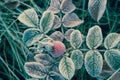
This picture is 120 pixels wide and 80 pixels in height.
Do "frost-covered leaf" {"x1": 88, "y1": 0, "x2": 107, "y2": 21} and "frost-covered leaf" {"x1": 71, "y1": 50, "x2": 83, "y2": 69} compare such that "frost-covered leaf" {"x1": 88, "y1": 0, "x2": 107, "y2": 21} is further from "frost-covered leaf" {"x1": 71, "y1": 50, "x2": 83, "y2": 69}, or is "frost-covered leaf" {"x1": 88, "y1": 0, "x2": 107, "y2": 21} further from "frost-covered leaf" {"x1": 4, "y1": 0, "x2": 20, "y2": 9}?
"frost-covered leaf" {"x1": 4, "y1": 0, "x2": 20, "y2": 9}

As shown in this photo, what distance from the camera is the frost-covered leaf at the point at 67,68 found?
568 mm

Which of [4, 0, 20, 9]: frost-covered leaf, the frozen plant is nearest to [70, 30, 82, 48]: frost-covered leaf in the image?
the frozen plant

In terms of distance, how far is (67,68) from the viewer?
1.89 ft

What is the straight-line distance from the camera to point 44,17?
0.61 meters

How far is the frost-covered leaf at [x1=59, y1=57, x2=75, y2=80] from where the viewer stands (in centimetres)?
57

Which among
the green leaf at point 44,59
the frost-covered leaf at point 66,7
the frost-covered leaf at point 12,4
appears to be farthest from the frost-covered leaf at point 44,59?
the frost-covered leaf at point 12,4

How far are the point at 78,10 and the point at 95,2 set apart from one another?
0.34 m

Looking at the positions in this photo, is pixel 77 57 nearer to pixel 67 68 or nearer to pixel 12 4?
pixel 67 68

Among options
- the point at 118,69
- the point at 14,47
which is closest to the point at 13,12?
the point at 14,47

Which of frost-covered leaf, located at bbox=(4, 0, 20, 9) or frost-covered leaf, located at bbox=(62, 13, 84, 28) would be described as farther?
frost-covered leaf, located at bbox=(4, 0, 20, 9)

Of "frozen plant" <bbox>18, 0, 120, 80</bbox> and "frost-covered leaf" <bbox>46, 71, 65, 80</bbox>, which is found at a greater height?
"frozen plant" <bbox>18, 0, 120, 80</bbox>

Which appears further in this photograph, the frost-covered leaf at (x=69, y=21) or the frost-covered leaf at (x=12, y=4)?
the frost-covered leaf at (x=12, y=4)

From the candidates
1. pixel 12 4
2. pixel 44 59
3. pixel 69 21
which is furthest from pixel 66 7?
pixel 12 4

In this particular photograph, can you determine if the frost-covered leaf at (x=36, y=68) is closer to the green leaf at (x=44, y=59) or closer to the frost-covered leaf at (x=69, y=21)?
the green leaf at (x=44, y=59)
